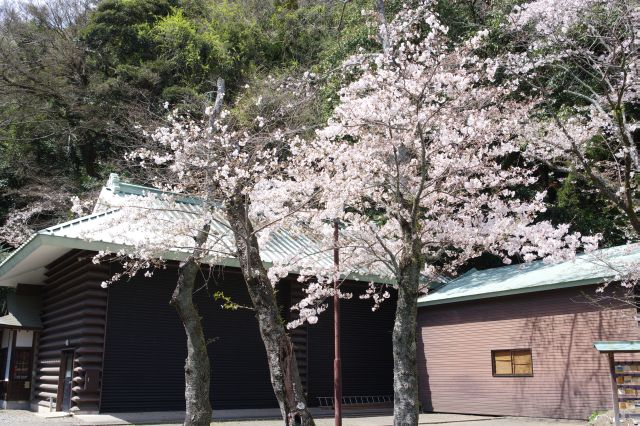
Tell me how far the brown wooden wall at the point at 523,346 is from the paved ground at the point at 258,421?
0.55 m

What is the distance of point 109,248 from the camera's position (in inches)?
488

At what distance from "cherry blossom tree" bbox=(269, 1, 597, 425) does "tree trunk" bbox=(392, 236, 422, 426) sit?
0.05 feet

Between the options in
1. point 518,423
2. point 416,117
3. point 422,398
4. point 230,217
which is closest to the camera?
point 416,117

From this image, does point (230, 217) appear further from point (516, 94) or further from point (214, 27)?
point (214, 27)

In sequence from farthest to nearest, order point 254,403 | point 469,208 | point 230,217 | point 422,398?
point 422,398
point 254,403
point 469,208
point 230,217

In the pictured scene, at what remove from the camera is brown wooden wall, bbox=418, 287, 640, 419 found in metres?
12.6

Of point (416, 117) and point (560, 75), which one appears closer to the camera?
point (416, 117)

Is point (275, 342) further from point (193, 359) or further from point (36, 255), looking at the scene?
point (36, 255)

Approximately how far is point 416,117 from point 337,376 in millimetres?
4183

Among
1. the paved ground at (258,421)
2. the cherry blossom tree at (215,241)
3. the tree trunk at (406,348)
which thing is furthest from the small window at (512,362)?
the tree trunk at (406,348)

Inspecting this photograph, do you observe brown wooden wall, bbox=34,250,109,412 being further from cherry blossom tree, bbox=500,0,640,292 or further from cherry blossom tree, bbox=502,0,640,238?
cherry blossom tree, bbox=502,0,640,238

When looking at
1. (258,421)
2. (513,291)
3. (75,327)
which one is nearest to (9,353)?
(75,327)

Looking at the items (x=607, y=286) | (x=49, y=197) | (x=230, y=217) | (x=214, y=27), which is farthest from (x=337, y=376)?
(x=214, y=27)

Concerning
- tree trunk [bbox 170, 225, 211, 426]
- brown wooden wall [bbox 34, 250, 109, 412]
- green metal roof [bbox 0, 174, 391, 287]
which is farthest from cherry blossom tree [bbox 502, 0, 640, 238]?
brown wooden wall [bbox 34, 250, 109, 412]
